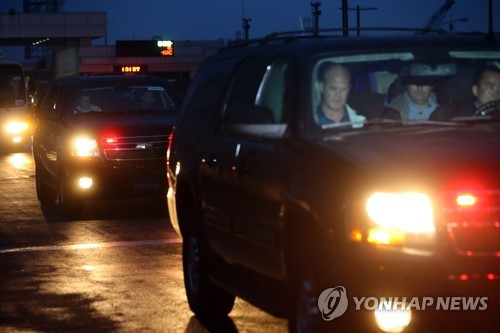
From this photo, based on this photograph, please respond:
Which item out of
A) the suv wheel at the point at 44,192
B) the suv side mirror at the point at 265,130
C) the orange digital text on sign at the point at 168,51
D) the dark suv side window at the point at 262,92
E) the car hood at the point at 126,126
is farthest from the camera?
the orange digital text on sign at the point at 168,51

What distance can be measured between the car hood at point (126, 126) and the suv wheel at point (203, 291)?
7.82 meters

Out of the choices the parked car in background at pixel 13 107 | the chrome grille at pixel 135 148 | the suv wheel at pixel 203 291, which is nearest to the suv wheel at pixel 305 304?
the suv wheel at pixel 203 291

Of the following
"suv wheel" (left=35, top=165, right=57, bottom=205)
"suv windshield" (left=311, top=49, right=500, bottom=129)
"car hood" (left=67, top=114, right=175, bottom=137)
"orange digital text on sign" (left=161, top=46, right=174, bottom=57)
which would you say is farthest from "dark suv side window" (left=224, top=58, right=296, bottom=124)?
"orange digital text on sign" (left=161, top=46, right=174, bottom=57)

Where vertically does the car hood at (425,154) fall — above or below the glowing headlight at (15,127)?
above

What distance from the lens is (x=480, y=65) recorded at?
8.79 meters

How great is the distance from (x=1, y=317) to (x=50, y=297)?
932 mm

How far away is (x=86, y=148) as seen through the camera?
17.7 meters

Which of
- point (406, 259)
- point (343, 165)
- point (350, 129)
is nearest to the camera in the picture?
point (406, 259)

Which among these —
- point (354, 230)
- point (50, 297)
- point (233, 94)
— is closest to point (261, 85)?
point (233, 94)

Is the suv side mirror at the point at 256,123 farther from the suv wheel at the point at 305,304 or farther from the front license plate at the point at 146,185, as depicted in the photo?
the front license plate at the point at 146,185

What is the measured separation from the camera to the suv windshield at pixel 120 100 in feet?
61.5

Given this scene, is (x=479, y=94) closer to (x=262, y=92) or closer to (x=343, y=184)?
(x=262, y=92)

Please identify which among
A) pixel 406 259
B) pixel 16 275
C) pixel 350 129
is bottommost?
pixel 16 275

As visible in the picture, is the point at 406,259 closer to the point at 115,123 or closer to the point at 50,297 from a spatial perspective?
the point at 50,297
